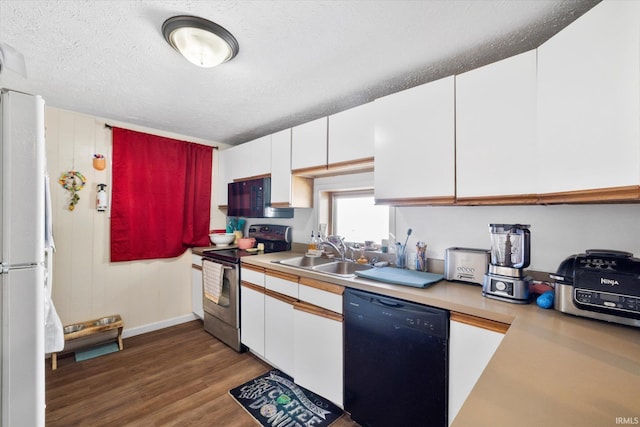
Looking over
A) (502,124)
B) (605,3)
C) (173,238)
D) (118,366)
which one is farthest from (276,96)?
(118,366)

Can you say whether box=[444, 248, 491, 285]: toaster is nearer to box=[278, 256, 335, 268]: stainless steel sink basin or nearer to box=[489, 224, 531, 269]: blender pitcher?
box=[489, 224, 531, 269]: blender pitcher

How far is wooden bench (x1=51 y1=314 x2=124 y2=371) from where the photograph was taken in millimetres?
2355

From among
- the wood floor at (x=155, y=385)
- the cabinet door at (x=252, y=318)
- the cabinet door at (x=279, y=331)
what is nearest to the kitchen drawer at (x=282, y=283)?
the cabinet door at (x=279, y=331)

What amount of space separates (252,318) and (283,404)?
0.75m

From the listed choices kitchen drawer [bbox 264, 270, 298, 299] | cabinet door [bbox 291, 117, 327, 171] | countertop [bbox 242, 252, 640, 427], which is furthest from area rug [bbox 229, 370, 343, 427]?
cabinet door [bbox 291, 117, 327, 171]

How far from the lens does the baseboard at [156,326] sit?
2859 millimetres

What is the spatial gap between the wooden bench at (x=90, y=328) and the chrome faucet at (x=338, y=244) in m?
2.23

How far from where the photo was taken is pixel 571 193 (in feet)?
3.73

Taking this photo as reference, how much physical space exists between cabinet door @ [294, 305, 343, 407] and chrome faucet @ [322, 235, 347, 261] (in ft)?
2.20

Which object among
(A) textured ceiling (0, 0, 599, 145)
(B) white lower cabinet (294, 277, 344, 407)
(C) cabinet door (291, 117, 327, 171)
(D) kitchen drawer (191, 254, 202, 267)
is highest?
(A) textured ceiling (0, 0, 599, 145)

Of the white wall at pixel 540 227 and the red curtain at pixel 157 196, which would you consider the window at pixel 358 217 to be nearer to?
the white wall at pixel 540 227

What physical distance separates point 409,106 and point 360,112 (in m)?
0.38

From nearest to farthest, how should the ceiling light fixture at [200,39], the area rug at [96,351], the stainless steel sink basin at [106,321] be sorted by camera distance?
the ceiling light fixture at [200,39], the area rug at [96,351], the stainless steel sink basin at [106,321]

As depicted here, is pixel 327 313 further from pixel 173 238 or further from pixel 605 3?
pixel 173 238
